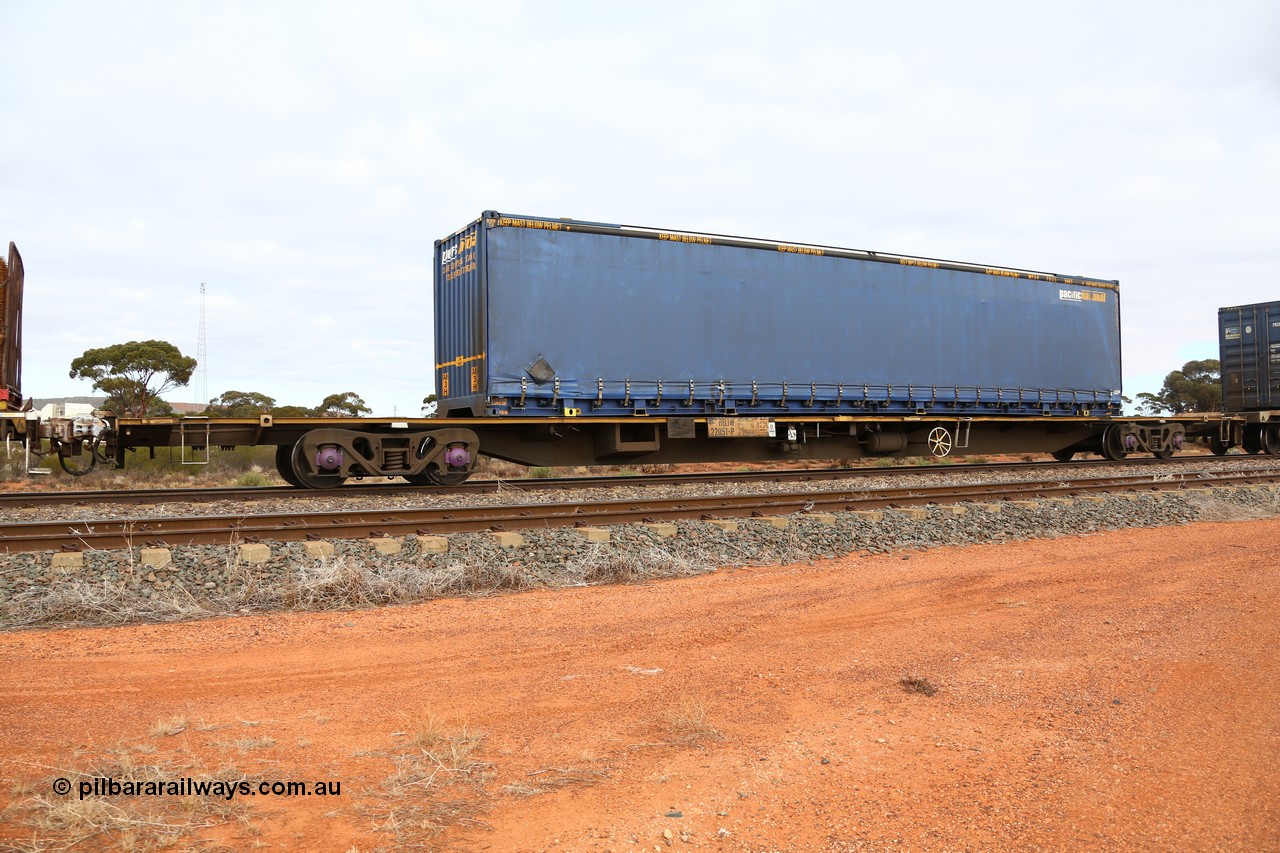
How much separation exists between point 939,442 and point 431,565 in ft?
42.3

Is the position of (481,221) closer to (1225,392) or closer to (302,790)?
(302,790)

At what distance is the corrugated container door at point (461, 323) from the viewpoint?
1294 cm

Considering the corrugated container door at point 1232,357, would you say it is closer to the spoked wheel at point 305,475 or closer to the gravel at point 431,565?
the gravel at point 431,565

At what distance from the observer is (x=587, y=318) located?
44.7 feet

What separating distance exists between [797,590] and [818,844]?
4.11 m

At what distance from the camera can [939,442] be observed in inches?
681

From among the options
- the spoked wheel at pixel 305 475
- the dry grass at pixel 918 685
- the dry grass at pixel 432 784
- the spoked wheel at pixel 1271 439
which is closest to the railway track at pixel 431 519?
the spoked wheel at pixel 305 475

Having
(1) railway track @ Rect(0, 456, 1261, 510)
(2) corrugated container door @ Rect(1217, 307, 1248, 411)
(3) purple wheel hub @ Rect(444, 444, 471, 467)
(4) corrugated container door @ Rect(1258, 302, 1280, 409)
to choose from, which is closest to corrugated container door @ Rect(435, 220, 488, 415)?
(3) purple wheel hub @ Rect(444, 444, 471, 467)

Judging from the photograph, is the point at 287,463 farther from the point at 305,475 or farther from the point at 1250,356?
the point at 1250,356

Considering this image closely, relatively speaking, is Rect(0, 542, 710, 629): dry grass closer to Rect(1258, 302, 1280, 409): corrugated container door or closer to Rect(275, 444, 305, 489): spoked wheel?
Rect(275, 444, 305, 489): spoked wheel

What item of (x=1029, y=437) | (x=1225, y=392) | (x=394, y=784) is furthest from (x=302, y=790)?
(x=1225, y=392)

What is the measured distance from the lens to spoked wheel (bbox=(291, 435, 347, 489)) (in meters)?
11.5

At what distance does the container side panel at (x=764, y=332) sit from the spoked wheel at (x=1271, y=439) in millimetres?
7349

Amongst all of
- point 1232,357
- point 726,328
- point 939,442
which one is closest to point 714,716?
point 726,328
